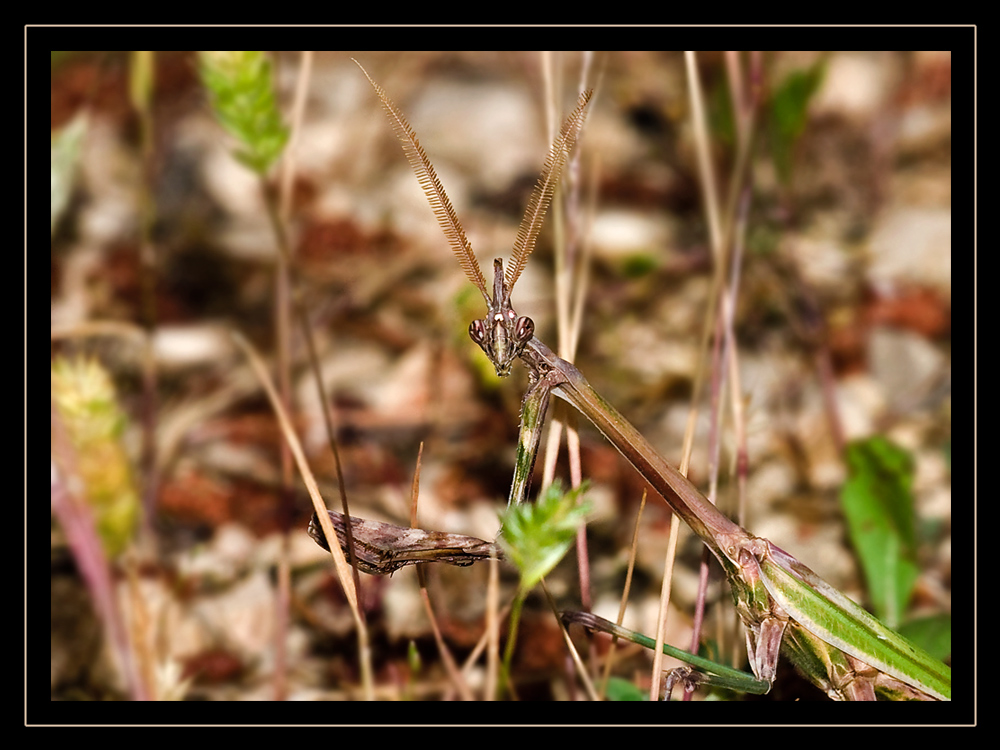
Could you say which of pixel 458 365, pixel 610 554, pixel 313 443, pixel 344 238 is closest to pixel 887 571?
pixel 610 554

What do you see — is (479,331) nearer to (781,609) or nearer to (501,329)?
(501,329)

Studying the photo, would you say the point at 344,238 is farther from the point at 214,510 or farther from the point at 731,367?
the point at 731,367

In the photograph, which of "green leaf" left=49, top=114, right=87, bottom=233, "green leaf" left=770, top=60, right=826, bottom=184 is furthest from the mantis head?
"green leaf" left=770, top=60, right=826, bottom=184

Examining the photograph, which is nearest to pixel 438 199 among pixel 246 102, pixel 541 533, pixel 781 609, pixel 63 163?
pixel 246 102

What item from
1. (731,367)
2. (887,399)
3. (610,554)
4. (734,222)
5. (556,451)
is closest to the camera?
(556,451)

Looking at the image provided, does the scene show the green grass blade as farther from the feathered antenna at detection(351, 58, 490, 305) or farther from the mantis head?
the feathered antenna at detection(351, 58, 490, 305)
